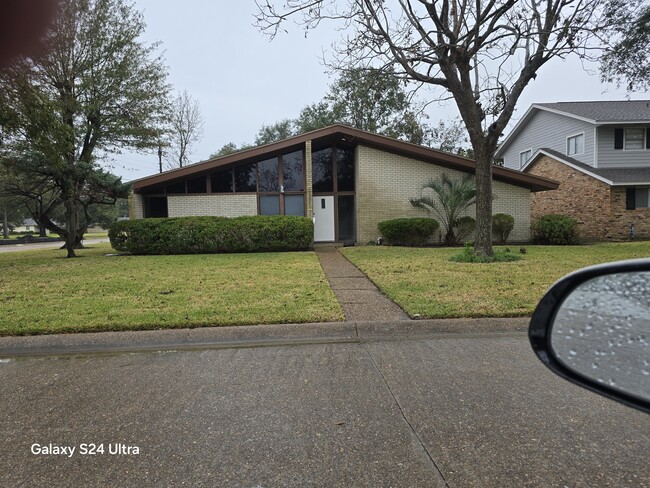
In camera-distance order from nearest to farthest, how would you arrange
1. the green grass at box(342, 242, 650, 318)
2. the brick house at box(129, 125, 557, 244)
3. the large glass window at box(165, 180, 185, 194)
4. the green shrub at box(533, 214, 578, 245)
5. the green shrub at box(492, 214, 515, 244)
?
the green grass at box(342, 242, 650, 318) → the green shrub at box(533, 214, 578, 245) → the green shrub at box(492, 214, 515, 244) → the brick house at box(129, 125, 557, 244) → the large glass window at box(165, 180, 185, 194)

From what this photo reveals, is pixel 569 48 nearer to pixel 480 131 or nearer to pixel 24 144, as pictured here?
pixel 480 131

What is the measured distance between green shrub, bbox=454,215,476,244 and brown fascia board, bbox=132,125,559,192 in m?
2.25

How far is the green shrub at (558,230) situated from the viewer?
16.3m

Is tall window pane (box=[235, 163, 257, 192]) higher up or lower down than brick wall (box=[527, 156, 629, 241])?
higher up

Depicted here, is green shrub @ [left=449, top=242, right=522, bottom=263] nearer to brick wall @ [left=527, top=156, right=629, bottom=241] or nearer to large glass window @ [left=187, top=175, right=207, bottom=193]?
brick wall @ [left=527, top=156, right=629, bottom=241]

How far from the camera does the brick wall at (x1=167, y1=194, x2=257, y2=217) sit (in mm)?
17031

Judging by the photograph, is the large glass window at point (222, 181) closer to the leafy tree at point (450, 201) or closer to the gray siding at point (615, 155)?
the leafy tree at point (450, 201)

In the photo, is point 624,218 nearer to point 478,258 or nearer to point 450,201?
point 450,201

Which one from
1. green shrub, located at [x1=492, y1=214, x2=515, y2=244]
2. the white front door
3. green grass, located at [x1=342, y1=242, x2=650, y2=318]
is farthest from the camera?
the white front door

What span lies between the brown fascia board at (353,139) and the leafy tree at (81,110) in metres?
2.15

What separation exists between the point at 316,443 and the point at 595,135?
77.4ft

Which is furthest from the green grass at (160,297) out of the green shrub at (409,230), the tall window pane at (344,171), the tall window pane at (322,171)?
the tall window pane at (344,171)

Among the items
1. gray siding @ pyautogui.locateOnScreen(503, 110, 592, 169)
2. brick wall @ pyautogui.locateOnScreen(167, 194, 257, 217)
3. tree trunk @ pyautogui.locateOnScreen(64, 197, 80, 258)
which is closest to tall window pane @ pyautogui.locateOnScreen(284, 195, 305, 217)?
brick wall @ pyautogui.locateOnScreen(167, 194, 257, 217)

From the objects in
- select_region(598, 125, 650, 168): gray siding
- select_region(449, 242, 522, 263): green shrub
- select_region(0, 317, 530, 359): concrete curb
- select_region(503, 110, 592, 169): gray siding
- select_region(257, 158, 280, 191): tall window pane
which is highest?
select_region(503, 110, 592, 169): gray siding
